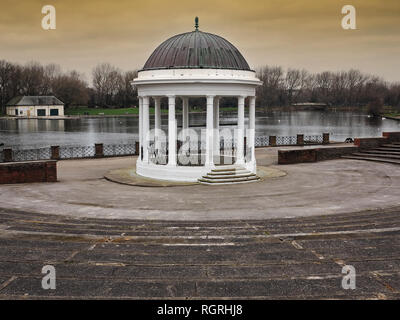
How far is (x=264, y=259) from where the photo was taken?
28.5ft

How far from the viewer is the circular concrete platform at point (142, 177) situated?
69.8ft

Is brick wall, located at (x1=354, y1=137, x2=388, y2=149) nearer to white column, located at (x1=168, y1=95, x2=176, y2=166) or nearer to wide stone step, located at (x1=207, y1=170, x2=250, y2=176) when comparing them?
wide stone step, located at (x1=207, y1=170, x2=250, y2=176)

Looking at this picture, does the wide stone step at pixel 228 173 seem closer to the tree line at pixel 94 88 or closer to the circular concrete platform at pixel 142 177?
the circular concrete platform at pixel 142 177

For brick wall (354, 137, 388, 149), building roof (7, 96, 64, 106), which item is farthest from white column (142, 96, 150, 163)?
building roof (7, 96, 64, 106)

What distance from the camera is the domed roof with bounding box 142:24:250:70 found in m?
22.1

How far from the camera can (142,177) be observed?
23.2 metres

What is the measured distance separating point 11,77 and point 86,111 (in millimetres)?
26738

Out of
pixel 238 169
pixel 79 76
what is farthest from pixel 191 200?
pixel 79 76

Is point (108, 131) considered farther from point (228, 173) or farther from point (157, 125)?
point (228, 173)

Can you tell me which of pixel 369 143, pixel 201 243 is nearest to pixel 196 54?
pixel 201 243

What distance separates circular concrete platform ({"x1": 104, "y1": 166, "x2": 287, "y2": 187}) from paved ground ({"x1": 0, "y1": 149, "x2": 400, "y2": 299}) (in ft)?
8.13

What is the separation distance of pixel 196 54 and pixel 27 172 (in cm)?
980

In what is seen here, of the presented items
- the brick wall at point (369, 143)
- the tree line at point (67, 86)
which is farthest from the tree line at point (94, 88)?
the brick wall at point (369, 143)

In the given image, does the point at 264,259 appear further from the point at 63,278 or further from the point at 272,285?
the point at 63,278
